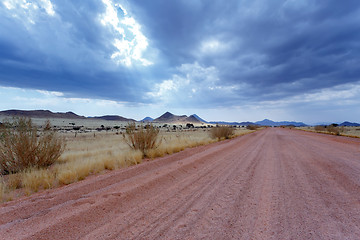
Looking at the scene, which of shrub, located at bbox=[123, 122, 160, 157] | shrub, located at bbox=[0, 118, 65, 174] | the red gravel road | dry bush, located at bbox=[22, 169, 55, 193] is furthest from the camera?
shrub, located at bbox=[123, 122, 160, 157]

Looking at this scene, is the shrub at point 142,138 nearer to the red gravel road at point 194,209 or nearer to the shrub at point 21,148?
the shrub at point 21,148

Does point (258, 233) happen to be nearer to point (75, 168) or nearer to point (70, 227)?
point (70, 227)

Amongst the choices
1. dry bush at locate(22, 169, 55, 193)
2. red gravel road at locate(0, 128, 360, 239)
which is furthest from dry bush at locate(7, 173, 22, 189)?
red gravel road at locate(0, 128, 360, 239)

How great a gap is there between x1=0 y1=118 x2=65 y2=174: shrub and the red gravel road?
3310 millimetres

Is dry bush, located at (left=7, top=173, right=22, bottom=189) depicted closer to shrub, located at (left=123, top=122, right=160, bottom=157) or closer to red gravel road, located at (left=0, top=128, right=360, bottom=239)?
red gravel road, located at (left=0, top=128, right=360, bottom=239)

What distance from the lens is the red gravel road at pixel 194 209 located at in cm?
276

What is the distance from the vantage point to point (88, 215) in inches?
130

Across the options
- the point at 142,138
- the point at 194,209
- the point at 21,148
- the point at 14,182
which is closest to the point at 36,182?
the point at 14,182

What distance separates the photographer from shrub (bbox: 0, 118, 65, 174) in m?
6.55

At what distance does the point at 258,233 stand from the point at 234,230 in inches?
14.0

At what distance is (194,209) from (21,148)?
23.2ft

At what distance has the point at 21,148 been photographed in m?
6.61

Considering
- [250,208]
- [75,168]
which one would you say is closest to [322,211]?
[250,208]

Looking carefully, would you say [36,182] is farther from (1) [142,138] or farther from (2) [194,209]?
(1) [142,138]
